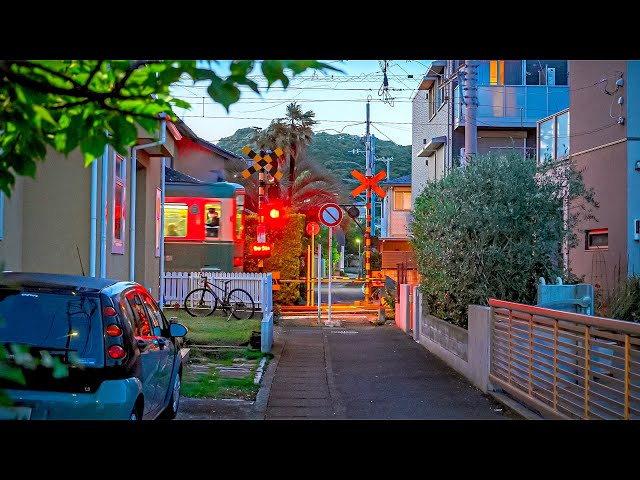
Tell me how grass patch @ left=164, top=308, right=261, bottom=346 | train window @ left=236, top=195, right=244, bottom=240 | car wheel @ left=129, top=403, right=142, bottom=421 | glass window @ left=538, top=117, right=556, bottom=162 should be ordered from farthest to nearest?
train window @ left=236, top=195, right=244, bottom=240 → glass window @ left=538, top=117, right=556, bottom=162 → grass patch @ left=164, top=308, right=261, bottom=346 → car wheel @ left=129, top=403, right=142, bottom=421

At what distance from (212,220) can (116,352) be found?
1496cm

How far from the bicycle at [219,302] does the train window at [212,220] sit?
200cm

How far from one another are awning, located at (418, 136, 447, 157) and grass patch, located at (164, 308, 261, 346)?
11979 millimetres

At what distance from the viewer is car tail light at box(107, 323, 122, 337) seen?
18.1ft

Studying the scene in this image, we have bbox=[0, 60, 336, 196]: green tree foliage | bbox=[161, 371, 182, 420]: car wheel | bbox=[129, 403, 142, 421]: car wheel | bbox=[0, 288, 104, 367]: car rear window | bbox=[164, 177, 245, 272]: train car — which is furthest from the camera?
bbox=[164, 177, 245, 272]: train car

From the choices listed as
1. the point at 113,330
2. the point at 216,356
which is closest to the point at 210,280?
the point at 216,356

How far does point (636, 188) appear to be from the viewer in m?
14.7

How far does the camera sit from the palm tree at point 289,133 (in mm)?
35094

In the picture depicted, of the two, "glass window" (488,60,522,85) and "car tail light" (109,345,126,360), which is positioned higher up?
"glass window" (488,60,522,85)

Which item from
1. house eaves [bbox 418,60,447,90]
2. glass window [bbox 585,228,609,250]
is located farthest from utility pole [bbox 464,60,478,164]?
house eaves [bbox 418,60,447,90]

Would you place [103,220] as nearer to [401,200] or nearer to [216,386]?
[216,386]

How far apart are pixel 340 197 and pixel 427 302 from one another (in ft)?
78.1

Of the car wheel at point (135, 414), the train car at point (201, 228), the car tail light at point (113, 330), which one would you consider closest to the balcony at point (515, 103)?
the train car at point (201, 228)

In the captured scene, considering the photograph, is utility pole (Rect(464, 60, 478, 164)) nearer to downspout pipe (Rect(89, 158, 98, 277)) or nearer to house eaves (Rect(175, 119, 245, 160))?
downspout pipe (Rect(89, 158, 98, 277))
